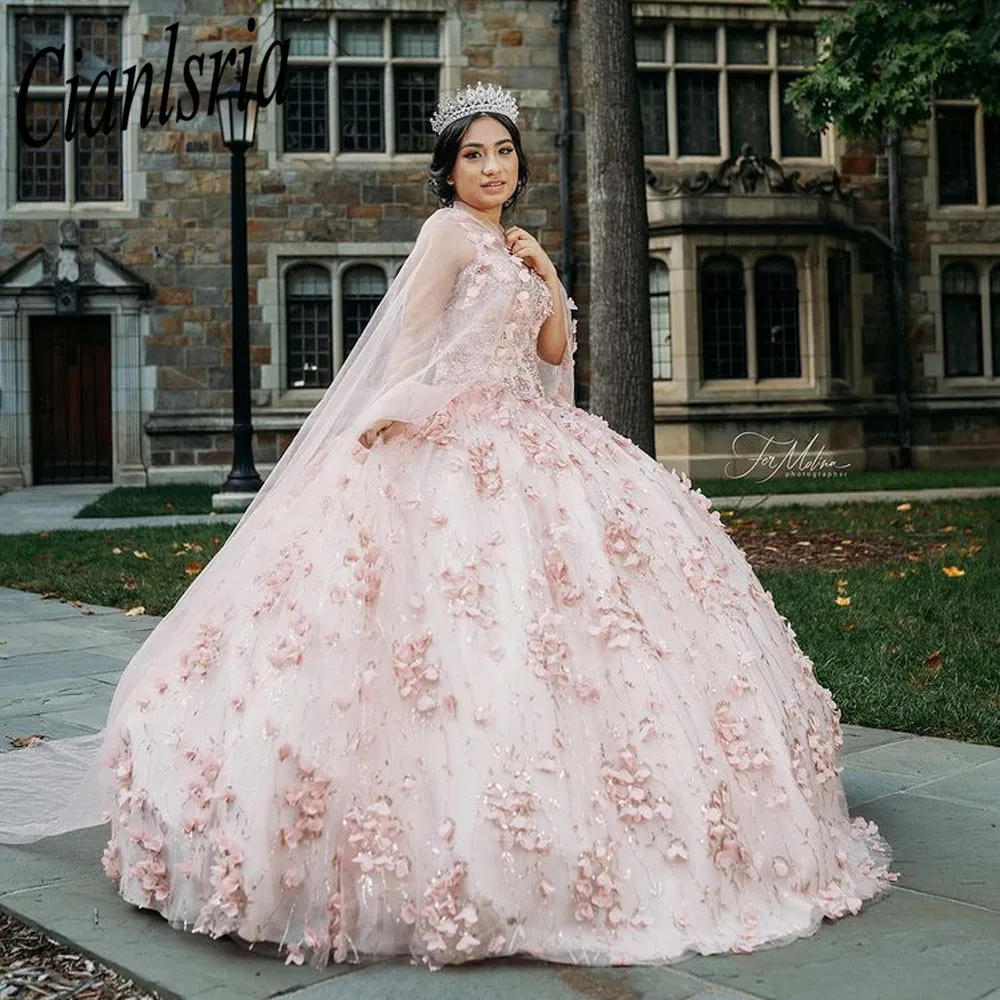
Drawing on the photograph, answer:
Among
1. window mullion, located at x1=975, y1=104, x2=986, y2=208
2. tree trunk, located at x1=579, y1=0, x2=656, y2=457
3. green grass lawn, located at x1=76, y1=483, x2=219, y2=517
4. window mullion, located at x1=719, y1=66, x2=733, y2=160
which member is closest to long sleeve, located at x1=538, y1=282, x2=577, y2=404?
tree trunk, located at x1=579, y1=0, x2=656, y2=457

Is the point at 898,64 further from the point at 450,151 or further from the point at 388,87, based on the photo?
the point at 450,151

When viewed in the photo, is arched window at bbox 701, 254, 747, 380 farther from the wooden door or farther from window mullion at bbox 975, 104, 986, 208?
the wooden door

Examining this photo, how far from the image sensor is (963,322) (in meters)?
21.0

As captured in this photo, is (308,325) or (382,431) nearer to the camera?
(382,431)

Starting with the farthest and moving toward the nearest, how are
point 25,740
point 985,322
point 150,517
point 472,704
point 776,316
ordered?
point 985,322 → point 776,316 → point 150,517 → point 25,740 → point 472,704

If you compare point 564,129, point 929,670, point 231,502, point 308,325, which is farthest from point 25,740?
point 564,129

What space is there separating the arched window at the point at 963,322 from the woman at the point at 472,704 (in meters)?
18.7

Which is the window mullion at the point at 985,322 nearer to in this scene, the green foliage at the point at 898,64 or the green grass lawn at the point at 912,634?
the green foliage at the point at 898,64

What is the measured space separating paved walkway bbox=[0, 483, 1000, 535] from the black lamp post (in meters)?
1.02

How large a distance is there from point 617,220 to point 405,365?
6.83 meters

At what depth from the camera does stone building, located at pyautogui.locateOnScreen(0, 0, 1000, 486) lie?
18281 mm

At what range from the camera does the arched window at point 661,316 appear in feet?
62.6

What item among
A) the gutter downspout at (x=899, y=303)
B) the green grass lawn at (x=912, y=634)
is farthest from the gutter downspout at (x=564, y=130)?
the green grass lawn at (x=912, y=634)

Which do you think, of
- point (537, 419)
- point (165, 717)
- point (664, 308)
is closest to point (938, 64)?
point (664, 308)
